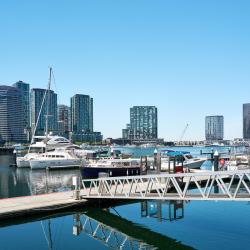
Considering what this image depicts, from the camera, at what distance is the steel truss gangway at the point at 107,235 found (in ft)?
90.0

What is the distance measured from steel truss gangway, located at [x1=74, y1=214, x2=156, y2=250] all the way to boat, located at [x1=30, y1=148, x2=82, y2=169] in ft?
181

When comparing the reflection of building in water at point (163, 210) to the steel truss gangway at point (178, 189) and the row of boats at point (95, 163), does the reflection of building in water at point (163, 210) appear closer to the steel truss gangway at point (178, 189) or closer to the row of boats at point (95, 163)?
the steel truss gangway at point (178, 189)

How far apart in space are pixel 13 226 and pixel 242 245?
643 inches

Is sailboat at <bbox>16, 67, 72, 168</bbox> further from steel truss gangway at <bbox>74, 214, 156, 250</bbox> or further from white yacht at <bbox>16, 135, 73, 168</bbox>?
steel truss gangway at <bbox>74, 214, 156, 250</bbox>

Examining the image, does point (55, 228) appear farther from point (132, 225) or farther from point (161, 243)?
point (161, 243)

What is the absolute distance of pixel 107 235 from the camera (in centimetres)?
3030

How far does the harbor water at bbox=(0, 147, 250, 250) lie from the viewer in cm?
2739

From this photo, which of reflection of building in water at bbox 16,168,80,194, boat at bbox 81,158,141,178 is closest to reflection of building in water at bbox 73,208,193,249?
reflection of building in water at bbox 16,168,80,194

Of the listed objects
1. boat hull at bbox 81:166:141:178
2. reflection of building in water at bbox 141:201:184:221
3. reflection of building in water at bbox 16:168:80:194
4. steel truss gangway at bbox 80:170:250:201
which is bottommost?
reflection of building in water at bbox 16:168:80:194

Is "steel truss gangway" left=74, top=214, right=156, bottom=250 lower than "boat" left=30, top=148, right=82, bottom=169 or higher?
lower

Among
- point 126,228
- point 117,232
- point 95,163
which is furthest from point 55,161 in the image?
point 117,232

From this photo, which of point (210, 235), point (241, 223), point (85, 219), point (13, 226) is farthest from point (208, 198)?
point (13, 226)

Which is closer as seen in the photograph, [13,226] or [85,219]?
[13,226]

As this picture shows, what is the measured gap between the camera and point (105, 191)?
38719mm
